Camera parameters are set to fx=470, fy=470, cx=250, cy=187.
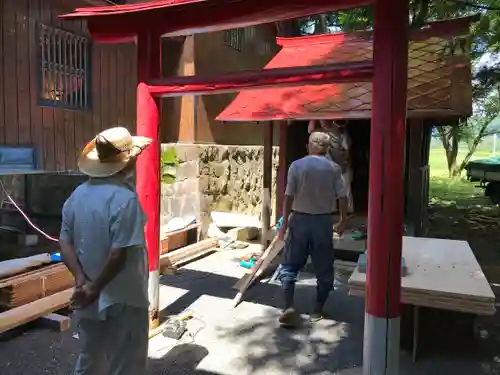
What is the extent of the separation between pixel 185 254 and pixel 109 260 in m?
4.97

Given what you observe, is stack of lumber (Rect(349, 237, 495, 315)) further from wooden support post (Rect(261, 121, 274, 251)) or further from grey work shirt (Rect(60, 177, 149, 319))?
wooden support post (Rect(261, 121, 274, 251))

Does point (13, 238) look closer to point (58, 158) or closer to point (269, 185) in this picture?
point (58, 158)

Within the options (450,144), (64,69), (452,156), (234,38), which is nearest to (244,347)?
(64,69)

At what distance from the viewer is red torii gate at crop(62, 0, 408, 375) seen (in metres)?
3.14

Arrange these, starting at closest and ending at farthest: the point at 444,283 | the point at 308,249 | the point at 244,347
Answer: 1. the point at 444,283
2. the point at 244,347
3. the point at 308,249

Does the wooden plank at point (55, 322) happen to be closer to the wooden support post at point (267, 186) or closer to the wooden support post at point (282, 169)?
the wooden support post at point (267, 186)

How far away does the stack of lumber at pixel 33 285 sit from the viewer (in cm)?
450

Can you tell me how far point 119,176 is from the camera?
275 cm

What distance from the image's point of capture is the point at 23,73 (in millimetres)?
5961

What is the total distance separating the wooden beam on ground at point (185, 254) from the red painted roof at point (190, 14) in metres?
3.41

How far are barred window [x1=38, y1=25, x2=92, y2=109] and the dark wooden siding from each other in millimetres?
91

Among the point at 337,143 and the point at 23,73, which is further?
the point at 337,143

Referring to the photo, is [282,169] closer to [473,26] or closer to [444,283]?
[473,26]

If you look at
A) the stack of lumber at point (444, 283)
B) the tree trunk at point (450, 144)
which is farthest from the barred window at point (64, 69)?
the tree trunk at point (450, 144)
